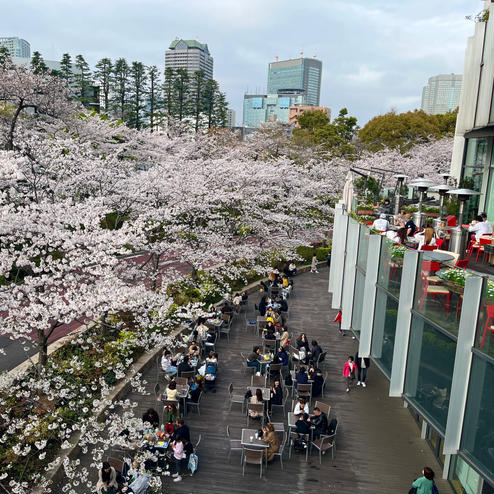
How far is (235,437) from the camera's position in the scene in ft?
39.2

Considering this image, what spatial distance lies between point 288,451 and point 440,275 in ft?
22.0

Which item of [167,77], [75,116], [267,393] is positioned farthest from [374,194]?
[167,77]

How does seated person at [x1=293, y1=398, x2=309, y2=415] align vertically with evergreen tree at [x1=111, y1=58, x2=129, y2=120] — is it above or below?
below

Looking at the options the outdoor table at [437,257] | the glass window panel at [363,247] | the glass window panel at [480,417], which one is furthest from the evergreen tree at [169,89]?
the glass window panel at [480,417]

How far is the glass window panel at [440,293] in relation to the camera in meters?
7.30

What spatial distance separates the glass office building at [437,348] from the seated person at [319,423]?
2.14 m

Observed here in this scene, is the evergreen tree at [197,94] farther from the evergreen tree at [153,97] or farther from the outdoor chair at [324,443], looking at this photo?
the outdoor chair at [324,443]

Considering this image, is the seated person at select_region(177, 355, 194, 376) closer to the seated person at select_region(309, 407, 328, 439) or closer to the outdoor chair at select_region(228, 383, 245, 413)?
the outdoor chair at select_region(228, 383, 245, 413)

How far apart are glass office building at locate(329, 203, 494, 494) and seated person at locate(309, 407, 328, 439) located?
2.14m

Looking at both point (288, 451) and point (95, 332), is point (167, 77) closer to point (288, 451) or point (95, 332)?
point (95, 332)

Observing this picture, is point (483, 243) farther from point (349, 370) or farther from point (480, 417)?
point (349, 370)

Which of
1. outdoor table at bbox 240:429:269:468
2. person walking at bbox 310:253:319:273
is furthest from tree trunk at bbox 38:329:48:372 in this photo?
person walking at bbox 310:253:319:273

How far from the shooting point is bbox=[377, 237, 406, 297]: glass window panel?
9.50 m

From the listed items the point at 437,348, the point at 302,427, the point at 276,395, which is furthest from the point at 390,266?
the point at 276,395
